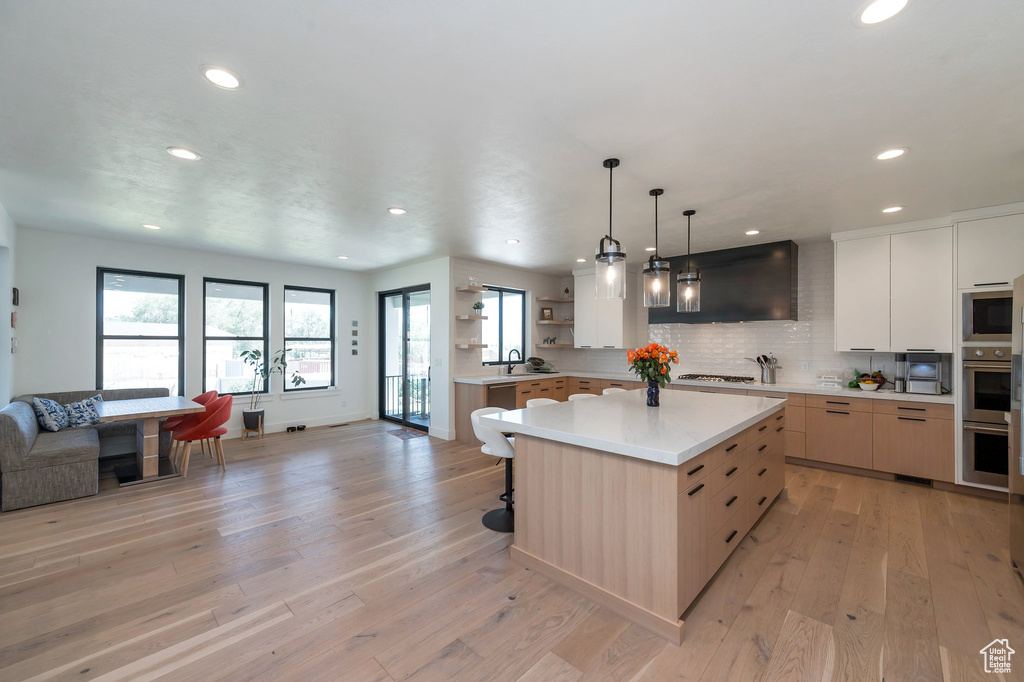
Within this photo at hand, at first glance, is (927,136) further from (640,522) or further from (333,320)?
(333,320)

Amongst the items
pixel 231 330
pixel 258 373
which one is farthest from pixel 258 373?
pixel 231 330

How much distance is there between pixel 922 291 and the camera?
161 inches

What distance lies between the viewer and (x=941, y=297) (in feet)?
13.1

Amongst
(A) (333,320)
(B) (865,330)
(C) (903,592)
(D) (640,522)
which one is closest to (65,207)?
(A) (333,320)

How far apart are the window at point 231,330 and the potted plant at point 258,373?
0.24ft

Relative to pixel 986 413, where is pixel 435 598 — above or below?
below

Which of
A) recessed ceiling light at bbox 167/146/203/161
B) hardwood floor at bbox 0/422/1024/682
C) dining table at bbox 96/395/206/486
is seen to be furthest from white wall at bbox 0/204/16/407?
recessed ceiling light at bbox 167/146/203/161

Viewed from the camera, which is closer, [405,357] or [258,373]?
[258,373]

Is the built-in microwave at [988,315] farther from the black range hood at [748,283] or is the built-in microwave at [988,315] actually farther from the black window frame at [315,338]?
the black window frame at [315,338]

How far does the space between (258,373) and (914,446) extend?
7.97 meters

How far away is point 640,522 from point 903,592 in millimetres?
1635

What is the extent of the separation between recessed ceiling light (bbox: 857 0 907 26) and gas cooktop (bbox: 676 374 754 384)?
4250 mm

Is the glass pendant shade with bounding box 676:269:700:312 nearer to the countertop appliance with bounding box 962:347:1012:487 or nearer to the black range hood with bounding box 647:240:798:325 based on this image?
the black range hood with bounding box 647:240:798:325

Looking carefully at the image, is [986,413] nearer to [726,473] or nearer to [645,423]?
[726,473]
